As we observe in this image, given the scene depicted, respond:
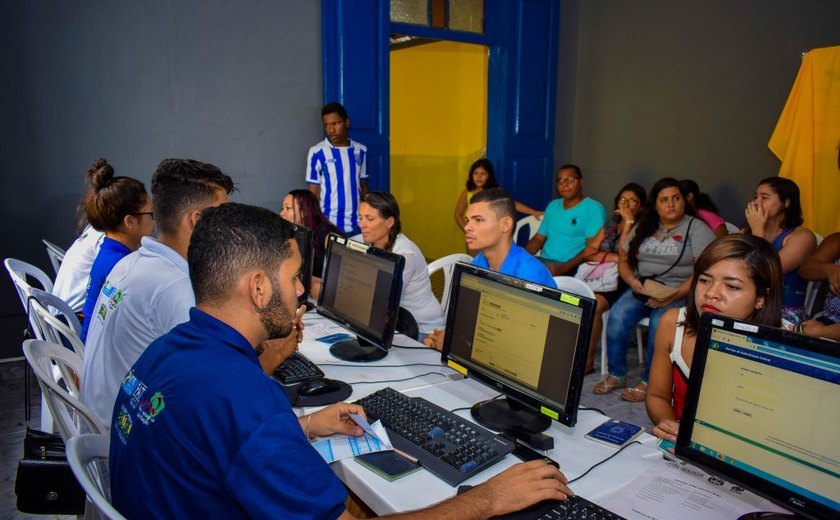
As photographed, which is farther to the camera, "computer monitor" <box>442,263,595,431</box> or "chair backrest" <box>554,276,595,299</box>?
"chair backrest" <box>554,276,595,299</box>

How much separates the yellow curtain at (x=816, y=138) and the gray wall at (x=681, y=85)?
0.89ft

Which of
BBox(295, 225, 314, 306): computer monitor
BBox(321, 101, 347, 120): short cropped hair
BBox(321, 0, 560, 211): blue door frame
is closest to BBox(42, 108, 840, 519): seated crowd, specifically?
BBox(295, 225, 314, 306): computer monitor

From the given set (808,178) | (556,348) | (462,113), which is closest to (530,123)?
(462,113)

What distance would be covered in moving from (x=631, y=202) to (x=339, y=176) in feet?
7.22

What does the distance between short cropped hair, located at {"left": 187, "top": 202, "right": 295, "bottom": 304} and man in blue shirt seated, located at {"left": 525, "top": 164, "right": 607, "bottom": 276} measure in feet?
12.5

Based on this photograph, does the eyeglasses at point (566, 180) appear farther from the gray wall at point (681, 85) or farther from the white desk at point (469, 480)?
the white desk at point (469, 480)

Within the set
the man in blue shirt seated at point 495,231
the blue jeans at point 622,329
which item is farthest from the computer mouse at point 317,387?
the blue jeans at point 622,329

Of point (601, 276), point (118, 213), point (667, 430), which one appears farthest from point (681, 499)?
point (601, 276)

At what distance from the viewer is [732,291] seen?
174 centimetres

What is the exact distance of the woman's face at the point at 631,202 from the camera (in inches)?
177

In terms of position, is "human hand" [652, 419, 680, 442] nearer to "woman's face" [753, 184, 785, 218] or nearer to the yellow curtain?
"woman's face" [753, 184, 785, 218]

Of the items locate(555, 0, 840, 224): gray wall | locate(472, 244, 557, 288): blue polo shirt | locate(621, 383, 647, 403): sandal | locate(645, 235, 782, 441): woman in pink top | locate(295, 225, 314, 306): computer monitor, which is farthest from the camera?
locate(555, 0, 840, 224): gray wall

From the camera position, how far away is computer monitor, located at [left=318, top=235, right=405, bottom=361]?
219cm

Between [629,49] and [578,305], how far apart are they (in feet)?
15.2
